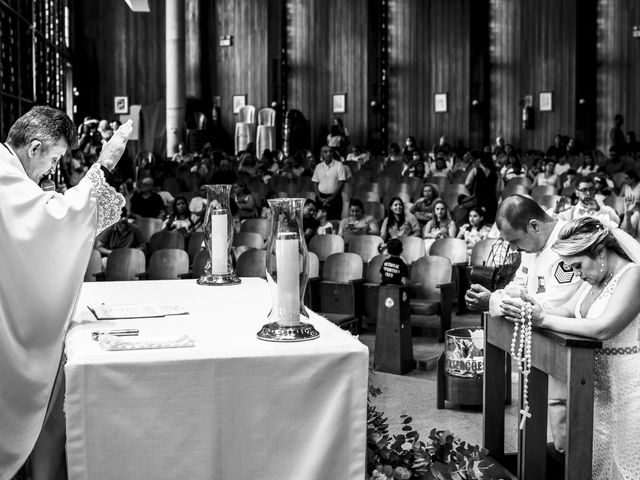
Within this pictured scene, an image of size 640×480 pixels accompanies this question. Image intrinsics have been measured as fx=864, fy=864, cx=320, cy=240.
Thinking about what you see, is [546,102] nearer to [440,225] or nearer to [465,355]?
[440,225]

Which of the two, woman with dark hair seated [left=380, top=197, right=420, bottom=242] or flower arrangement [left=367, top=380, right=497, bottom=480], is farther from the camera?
woman with dark hair seated [left=380, top=197, right=420, bottom=242]

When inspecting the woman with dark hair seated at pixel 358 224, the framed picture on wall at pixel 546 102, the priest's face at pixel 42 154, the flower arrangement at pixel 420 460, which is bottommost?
the flower arrangement at pixel 420 460

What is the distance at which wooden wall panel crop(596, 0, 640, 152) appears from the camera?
1839 cm

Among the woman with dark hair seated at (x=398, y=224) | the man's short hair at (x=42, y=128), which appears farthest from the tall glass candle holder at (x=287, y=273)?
the woman with dark hair seated at (x=398, y=224)

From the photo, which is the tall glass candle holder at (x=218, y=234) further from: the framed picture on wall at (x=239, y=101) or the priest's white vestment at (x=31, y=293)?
the framed picture on wall at (x=239, y=101)

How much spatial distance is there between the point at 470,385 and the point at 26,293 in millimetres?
3367

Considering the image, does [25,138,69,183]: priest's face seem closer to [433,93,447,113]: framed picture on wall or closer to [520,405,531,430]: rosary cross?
[520,405,531,430]: rosary cross

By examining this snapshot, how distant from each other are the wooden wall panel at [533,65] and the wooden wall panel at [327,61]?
2947mm

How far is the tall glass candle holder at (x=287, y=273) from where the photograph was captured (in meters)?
2.58

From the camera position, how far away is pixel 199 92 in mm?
19906

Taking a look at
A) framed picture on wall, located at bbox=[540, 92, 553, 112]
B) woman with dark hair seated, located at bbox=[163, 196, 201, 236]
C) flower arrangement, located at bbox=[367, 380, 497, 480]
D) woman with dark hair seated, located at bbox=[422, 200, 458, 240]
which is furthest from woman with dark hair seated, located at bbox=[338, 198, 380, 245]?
framed picture on wall, located at bbox=[540, 92, 553, 112]

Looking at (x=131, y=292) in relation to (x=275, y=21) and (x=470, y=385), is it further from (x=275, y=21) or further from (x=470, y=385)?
(x=275, y=21)

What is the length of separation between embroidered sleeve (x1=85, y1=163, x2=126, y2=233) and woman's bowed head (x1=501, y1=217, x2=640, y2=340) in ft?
5.25

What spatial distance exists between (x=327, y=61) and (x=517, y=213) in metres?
16.6
